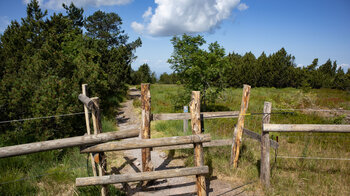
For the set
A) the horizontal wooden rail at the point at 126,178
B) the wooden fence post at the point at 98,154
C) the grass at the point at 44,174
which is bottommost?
the grass at the point at 44,174

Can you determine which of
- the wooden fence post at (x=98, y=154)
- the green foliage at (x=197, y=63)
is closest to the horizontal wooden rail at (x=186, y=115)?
the wooden fence post at (x=98, y=154)

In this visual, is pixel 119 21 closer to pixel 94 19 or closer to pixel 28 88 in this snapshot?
pixel 94 19

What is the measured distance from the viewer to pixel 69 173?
4094 mm

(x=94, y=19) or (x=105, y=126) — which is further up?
(x=94, y=19)

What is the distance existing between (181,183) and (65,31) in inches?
474

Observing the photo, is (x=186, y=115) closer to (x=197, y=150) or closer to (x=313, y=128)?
(x=197, y=150)

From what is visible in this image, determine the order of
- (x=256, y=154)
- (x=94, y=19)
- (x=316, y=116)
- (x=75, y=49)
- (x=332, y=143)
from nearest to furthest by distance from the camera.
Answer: (x=256, y=154) → (x=332, y=143) → (x=316, y=116) → (x=75, y=49) → (x=94, y=19)

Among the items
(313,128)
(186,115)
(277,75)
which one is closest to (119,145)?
(186,115)

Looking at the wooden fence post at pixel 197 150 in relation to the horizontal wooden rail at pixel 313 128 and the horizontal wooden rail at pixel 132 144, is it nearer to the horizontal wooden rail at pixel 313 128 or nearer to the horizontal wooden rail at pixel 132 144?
the horizontal wooden rail at pixel 132 144

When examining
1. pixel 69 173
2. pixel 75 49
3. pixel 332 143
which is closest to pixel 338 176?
pixel 332 143

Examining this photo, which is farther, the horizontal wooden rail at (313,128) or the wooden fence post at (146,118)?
the wooden fence post at (146,118)

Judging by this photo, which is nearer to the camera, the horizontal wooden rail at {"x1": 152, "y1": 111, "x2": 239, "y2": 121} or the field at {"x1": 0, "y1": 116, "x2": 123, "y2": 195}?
the field at {"x1": 0, "y1": 116, "x2": 123, "y2": 195}

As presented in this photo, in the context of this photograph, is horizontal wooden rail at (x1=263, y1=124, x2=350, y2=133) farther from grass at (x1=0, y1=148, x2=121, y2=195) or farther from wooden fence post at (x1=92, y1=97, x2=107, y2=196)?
grass at (x1=0, y1=148, x2=121, y2=195)

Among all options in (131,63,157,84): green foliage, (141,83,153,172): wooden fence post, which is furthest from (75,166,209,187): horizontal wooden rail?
(131,63,157,84): green foliage
